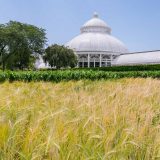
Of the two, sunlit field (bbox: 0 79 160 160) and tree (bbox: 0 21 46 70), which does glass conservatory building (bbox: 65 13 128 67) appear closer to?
tree (bbox: 0 21 46 70)

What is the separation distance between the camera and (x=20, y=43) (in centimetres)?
5309

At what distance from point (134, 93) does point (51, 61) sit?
59.2 metres

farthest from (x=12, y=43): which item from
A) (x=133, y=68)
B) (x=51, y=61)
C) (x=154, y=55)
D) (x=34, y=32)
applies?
(x=154, y=55)

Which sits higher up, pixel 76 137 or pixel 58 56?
pixel 58 56

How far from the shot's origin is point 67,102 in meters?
3.59

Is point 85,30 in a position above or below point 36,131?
above

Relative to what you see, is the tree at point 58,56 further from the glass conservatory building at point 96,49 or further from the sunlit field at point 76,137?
the sunlit field at point 76,137

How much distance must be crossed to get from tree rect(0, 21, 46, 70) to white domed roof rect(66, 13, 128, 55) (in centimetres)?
3614

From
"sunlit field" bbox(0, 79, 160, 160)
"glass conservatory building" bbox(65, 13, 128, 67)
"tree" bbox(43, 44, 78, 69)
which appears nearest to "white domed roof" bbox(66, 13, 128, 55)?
"glass conservatory building" bbox(65, 13, 128, 67)

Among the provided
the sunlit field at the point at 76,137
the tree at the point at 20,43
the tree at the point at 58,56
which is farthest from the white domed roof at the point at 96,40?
the sunlit field at the point at 76,137

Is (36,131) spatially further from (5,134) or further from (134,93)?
(134,93)

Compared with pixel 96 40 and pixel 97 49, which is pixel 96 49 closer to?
pixel 97 49

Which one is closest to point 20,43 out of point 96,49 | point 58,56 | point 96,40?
point 58,56

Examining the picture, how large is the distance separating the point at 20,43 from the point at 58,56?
452 inches
